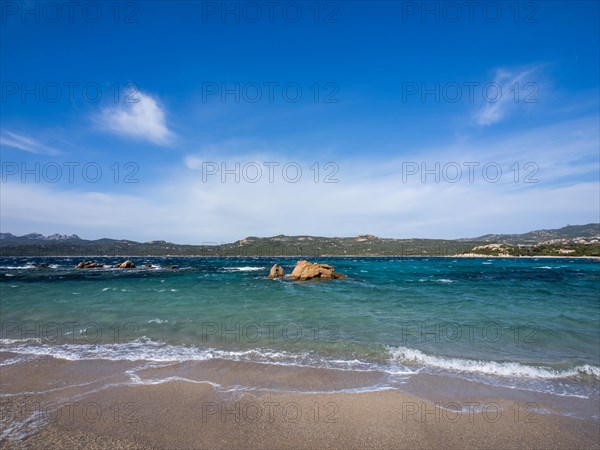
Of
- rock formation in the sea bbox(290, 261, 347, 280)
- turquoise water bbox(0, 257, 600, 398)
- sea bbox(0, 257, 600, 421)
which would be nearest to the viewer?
sea bbox(0, 257, 600, 421)

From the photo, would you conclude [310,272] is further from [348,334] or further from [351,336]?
[351,336]

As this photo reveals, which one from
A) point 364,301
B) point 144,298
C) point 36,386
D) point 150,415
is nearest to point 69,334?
point 36,386

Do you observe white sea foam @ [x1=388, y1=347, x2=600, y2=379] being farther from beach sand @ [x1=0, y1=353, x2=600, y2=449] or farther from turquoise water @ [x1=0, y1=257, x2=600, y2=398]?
beach sand @ [x1=0, y1=353, x2=600, y2=449]

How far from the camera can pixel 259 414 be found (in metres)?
7.14

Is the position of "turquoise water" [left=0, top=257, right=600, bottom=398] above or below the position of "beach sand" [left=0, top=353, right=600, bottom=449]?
below

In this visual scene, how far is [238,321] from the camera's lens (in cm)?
1720

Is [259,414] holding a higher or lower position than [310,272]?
higher

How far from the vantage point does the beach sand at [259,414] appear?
6078 millimetres

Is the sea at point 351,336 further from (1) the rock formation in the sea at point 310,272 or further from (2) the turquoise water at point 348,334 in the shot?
(1) the rock formation in the sea at point 310,272

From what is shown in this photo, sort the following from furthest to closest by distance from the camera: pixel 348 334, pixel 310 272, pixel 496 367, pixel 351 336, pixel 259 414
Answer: pixel 310 272
pixel 348 334
pixel 351 336
pixel 496 367
pixel 259 414

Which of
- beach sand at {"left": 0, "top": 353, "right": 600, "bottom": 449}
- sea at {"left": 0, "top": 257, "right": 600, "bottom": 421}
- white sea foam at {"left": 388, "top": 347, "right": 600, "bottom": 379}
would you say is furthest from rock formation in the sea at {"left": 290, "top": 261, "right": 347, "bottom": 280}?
beach sand at {"left": 0, "top": 353, "right": 600, "bottom": 449}

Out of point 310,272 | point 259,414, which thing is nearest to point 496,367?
point 259,414

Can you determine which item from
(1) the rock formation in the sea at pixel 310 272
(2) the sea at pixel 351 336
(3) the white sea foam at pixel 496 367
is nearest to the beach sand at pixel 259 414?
(2) the sea at pixel 351 336

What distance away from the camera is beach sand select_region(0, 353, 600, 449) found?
19.9ft
